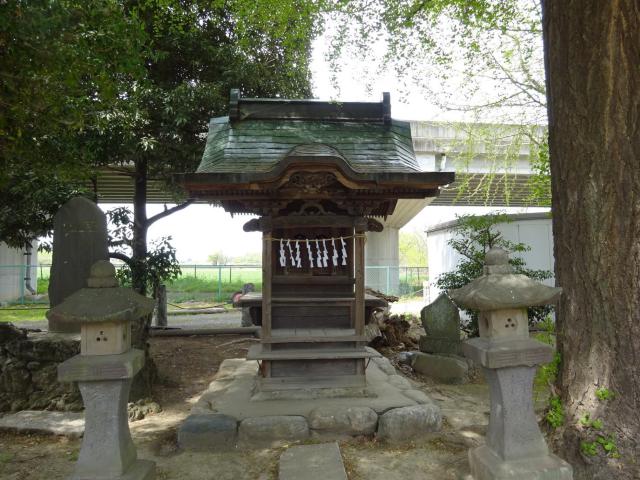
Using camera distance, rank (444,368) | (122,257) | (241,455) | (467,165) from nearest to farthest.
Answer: (241,455) → (444,368) → (122,257) → (467,165)

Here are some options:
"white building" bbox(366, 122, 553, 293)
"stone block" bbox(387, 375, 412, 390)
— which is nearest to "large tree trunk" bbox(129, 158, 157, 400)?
"stone block" bbox(387, 375, 412, 390)

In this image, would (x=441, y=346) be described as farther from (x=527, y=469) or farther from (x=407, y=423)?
(x=527, y=469)

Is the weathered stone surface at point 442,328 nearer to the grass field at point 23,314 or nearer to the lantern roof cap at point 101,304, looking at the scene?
the lantern roof cap at point 101,304

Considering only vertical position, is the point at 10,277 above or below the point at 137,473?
above

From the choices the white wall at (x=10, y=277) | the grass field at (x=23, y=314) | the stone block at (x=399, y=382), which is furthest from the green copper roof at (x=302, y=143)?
the white wall at (x=10, y=277)

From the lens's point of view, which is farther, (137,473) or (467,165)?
(467,165)

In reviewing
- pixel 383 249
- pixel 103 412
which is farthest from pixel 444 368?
pixel 383 249

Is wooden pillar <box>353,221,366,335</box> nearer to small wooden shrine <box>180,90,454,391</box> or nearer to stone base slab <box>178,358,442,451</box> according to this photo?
small wooden shrine <box>180,90,454,391</box>

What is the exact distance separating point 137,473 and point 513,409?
11.3 ft

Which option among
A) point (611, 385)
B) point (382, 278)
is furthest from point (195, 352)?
point (382, 278)

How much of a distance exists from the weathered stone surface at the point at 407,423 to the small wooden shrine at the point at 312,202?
917 millimetres

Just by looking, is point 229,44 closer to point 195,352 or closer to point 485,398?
→ point 195,352

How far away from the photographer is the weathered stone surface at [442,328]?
30.3 ft

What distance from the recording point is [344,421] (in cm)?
541
